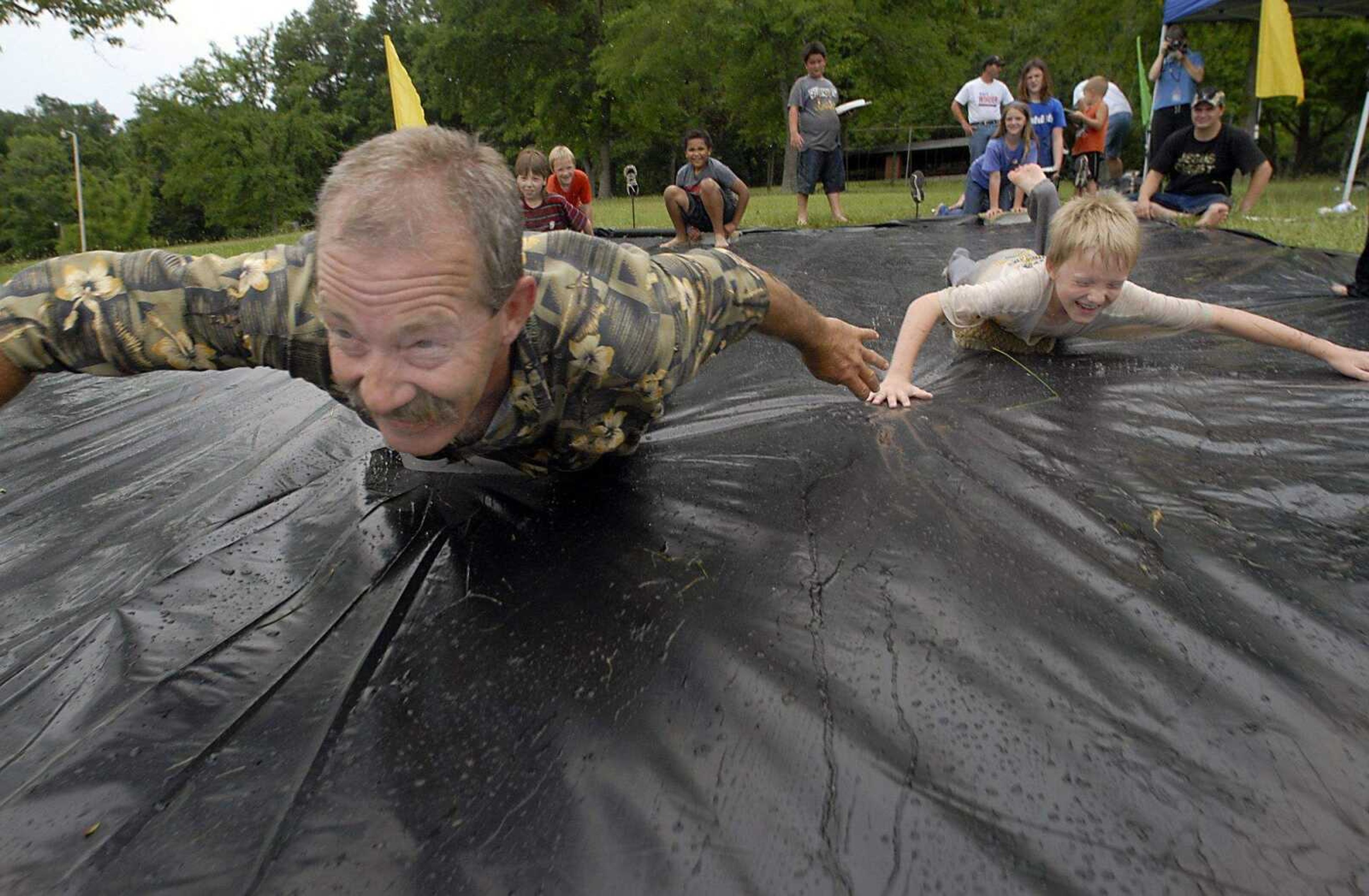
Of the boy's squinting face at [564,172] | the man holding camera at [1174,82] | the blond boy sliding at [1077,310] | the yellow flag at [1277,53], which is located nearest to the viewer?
the blond boy sliding at [1077,310]

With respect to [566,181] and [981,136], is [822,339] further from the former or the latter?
[981,136]

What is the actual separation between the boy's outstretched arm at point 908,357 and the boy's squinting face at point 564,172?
5128 mm

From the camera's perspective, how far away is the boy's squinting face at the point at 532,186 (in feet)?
21.7

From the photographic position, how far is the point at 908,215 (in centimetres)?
975

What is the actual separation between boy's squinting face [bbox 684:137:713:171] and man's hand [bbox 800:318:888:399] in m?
5.00

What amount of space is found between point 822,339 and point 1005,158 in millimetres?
6283

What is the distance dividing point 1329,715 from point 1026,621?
409 mm

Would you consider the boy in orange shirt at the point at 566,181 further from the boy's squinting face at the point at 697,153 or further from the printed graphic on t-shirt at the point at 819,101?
the printed graphic on t-shirt at the point at 819,101

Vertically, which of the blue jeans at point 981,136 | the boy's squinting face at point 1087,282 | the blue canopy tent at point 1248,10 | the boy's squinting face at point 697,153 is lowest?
the boy's squinting face at point 1087,282

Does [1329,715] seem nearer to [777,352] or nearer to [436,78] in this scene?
[777,352]

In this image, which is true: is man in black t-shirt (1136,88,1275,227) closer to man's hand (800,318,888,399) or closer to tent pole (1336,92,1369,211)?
tent pole (1336,92,1369,211)

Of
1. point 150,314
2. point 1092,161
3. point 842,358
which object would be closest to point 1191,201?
point 1092,161

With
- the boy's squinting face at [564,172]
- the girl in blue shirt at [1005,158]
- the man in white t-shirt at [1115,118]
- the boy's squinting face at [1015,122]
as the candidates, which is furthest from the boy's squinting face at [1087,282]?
the man in white t-shirt at [1115,118]

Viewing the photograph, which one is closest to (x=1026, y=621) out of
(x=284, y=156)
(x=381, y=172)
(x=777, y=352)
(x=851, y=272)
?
(x=381, y=172)
